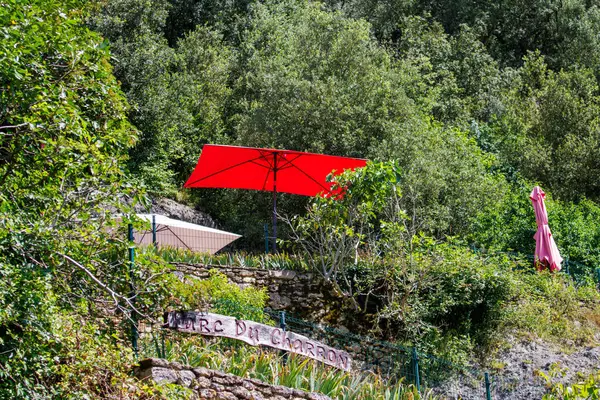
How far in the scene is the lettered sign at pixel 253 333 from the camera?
11.0 meters

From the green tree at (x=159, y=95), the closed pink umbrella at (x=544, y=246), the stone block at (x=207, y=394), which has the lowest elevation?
the stone block at (x=207, y=394)

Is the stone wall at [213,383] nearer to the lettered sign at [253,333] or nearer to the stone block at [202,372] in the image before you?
the stone block at [202,372]

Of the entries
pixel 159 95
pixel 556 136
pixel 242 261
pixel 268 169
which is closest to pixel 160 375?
pixel 242 261

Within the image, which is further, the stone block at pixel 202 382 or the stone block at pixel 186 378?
the stone block at pixel 202 382

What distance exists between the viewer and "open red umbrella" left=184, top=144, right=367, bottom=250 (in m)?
16.7

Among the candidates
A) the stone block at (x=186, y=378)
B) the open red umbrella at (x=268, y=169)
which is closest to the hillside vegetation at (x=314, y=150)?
the stone block at (x=186, y=378)

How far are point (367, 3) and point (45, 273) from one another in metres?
33.0

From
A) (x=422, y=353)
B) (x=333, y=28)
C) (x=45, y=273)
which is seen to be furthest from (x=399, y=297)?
(x=333, y=28)

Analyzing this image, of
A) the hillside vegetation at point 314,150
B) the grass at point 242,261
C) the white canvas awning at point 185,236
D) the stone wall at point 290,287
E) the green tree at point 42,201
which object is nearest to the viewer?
the green tree at point 42,201

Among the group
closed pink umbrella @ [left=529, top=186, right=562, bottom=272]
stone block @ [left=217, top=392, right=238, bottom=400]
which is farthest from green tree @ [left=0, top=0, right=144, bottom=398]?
closed pink umbrella @ [left=529, top=186, right=562, bottom=272]

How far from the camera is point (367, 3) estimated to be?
1598 inches

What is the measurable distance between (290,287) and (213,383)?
17.9 ft

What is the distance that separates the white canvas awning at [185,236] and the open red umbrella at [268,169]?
0.90m

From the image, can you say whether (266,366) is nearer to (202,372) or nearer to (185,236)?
(202,372)
